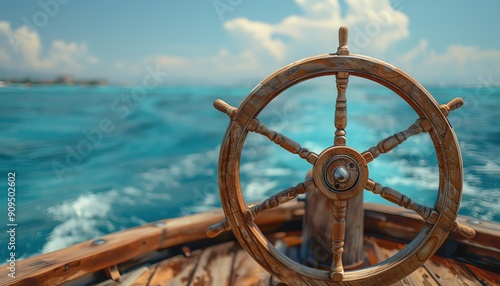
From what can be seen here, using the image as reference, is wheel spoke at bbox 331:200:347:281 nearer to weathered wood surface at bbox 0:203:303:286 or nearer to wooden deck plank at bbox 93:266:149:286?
weathered wood surface at bbox 0:203:303:286

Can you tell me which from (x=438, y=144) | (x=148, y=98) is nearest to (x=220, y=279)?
(x=438, y=144)

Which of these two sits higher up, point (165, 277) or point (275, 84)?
point (275, 84)

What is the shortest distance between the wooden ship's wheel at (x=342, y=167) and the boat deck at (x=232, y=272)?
299 mm

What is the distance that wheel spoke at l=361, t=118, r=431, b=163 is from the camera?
109 centimetres

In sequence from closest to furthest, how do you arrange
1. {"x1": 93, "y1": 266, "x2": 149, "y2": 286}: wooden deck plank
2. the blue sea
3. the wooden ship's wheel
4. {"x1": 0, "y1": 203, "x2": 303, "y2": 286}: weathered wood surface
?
the wooden ship's wheel
{"x1": 0, "y1": 203, "x2": 303, "y2": 286}: weathered wood surface
{"x1": 93, "y1": 266, "x2": 149, "y2": 286}: wooden deck plank
the blue sea

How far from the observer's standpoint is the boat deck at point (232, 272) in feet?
4.58

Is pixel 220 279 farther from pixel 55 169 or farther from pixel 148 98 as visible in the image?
pixel 148 98

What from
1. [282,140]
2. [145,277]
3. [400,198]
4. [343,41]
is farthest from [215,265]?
[343,41]

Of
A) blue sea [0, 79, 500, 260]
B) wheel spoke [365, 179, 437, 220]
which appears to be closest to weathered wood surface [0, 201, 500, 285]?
wheel spoke [365, 179, 437, 220]

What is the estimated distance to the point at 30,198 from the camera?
17.0 feet

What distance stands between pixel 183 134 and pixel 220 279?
295 inches

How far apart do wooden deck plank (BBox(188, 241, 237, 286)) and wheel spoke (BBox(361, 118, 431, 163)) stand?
0.70 m

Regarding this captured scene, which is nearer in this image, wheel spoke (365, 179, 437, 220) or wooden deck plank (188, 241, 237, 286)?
wheel spoke (365, 179, 437, 220)

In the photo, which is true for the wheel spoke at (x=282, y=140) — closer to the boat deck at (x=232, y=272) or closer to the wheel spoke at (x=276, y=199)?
the wheel spoke at (x=276, y=199)
